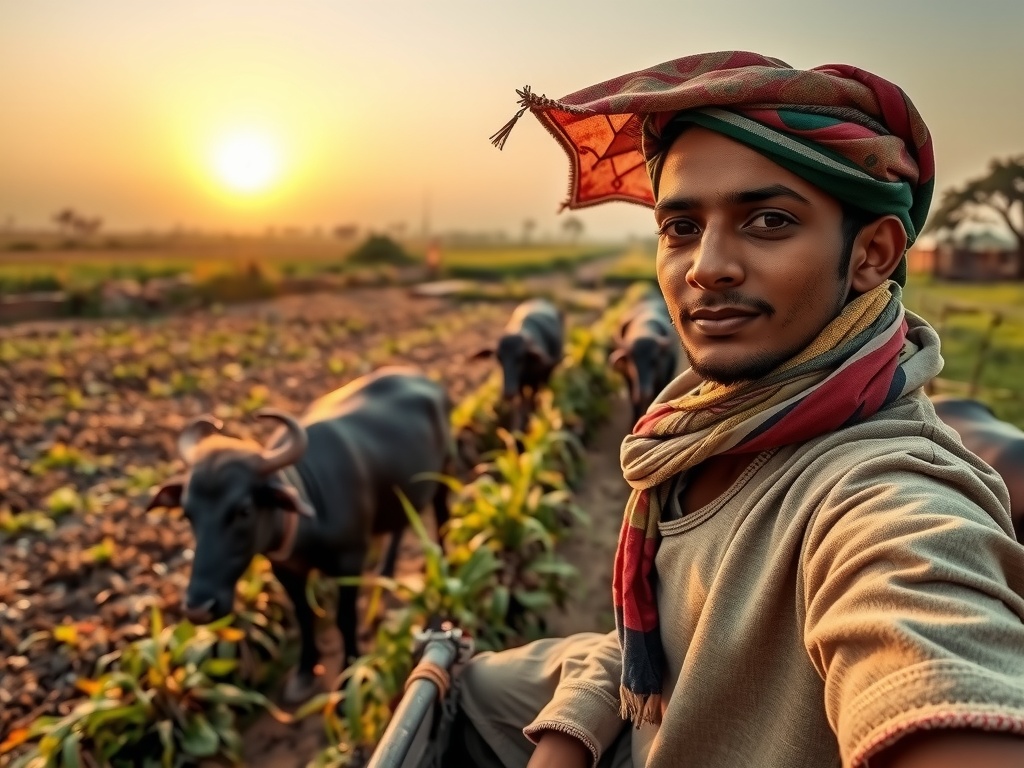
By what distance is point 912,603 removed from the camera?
2.69 ft

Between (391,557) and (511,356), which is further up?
(511,356)

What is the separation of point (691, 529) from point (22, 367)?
10.5 meters

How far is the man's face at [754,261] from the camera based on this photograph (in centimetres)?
117

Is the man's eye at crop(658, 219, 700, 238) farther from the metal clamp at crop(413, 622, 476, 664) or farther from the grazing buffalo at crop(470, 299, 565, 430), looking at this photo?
the grazing buffalo at crop(470, 299, 565, 430)

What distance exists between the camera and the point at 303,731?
11.4 ft

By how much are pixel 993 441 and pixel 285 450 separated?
10.5 ft

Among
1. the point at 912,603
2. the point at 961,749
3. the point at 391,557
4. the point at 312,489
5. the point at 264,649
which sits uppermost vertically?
the point at 912,603

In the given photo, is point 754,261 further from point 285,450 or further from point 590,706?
point 285,450

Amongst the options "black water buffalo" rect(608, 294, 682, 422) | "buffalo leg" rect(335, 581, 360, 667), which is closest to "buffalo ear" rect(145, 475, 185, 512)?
"buffalo leg" rect(335, 581, 360, 667)

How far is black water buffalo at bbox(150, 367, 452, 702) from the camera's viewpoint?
2984 mm

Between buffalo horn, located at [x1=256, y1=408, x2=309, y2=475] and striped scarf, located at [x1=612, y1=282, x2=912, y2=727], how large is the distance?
2.06 m

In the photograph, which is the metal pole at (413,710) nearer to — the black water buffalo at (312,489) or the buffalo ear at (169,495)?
the black water buffalo at (312,489)

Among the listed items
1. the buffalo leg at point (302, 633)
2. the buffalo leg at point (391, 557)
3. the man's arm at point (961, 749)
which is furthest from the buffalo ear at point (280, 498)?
the man's arm at point (961, 749)

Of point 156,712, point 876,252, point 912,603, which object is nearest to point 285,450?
point 156,712
